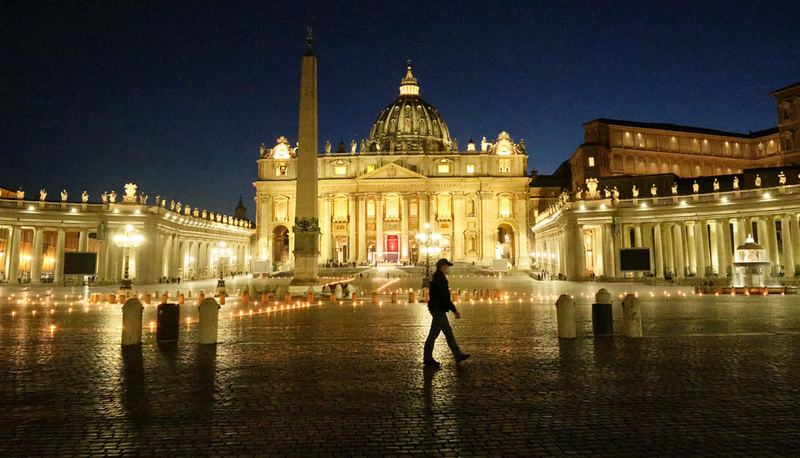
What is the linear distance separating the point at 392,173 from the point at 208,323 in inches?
3130

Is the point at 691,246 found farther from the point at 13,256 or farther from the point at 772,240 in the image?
the point at 13,256

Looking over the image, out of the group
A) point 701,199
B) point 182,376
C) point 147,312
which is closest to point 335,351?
point 182,376

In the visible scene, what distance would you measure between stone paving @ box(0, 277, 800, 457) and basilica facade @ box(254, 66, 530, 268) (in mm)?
76389

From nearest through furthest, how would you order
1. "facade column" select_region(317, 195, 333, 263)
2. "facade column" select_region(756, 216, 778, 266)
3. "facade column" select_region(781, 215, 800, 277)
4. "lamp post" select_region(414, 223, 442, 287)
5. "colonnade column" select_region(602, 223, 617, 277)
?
"lamp post" select_region(414, 223, 442, 287) → "facade column" select_region(781, 215, 800, 277) → "facade column" select_region(756, 216, 778, 266) → "colonnade column" select_region(602, 223, 617, 277) → "facade column" select_region(317, 195, 333, 263)

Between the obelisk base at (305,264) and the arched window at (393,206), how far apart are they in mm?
62640

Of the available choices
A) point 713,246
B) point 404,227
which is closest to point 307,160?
point 713,246

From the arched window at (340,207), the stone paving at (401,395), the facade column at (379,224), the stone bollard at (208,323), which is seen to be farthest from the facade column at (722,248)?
the arched window at (340,207)

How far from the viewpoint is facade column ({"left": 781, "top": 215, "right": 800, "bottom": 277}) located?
40438 millimetres

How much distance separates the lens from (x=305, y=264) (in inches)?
1169

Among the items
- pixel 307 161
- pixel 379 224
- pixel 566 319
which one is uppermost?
pixel 379 224

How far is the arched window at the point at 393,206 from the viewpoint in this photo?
92.4 metres

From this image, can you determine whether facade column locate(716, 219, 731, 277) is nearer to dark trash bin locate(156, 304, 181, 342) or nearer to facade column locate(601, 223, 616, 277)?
facade column locate(601, 223, 616, 277)

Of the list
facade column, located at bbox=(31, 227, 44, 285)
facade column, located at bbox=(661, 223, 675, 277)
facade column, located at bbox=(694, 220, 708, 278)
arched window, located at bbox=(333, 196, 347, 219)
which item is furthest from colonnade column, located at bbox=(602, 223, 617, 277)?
facade column, located at bbox=(31, 227, 44, 285)

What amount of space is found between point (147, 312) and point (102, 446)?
1722 cm
